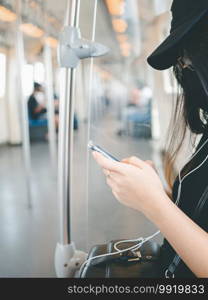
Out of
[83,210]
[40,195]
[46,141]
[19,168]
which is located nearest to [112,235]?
[83,210]

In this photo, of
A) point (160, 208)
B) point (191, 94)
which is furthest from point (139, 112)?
point (160, 208)

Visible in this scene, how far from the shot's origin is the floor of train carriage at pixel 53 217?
1.51 metres

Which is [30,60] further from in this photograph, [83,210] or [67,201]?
[67,201]

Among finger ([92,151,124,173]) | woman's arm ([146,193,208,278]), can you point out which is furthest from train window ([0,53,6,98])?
woman's arm ([146,193,208,278])

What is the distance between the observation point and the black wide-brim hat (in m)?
0.51

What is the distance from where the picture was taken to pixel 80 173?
2.91 metres

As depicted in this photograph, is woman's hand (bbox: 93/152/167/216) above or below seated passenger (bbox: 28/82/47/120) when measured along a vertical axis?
below

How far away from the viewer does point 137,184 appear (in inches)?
20.5

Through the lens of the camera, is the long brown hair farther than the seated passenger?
No

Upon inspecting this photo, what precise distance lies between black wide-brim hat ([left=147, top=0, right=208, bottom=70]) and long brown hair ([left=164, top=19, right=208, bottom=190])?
0.06ft

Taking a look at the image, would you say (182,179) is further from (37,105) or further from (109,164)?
(37,105)

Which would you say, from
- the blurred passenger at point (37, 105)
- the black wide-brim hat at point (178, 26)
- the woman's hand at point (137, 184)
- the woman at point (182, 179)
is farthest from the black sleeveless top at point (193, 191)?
the blurred passenger at point (37, 105)

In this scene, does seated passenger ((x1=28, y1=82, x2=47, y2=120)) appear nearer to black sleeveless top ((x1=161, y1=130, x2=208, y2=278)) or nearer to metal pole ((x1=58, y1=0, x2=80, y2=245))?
metal pole ((x1=58, y1=0, x2=80, y2=245))

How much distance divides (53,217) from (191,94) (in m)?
1.77
